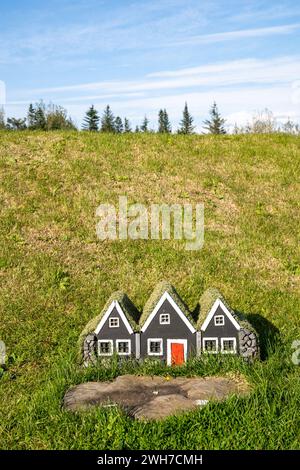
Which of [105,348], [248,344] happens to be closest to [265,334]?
[248,344]

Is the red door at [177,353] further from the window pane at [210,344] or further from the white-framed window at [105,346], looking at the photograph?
the white-framed window at [105,346]

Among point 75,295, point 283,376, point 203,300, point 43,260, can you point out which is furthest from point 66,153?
point 283,376

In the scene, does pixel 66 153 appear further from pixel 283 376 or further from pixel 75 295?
pixel 283 376

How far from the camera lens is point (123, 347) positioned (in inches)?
323

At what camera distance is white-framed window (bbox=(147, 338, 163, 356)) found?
26.9ft

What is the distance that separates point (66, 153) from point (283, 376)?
47.5 feet

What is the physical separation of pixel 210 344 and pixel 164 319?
913 millimetres

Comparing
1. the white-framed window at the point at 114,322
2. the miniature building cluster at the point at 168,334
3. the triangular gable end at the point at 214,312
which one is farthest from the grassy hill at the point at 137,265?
the white-framed window at the point at 114,322

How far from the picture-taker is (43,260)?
13023 millimetres

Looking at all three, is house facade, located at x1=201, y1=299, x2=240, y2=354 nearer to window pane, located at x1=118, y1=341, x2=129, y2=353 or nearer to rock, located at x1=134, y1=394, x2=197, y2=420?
window pane, located at x1=118, y1=341, x2=129, y2=353

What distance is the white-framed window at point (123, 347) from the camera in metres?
8.17

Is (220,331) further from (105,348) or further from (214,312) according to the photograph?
(105,348)

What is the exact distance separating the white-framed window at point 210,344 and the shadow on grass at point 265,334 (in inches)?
41.9

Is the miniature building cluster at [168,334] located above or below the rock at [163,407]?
above
